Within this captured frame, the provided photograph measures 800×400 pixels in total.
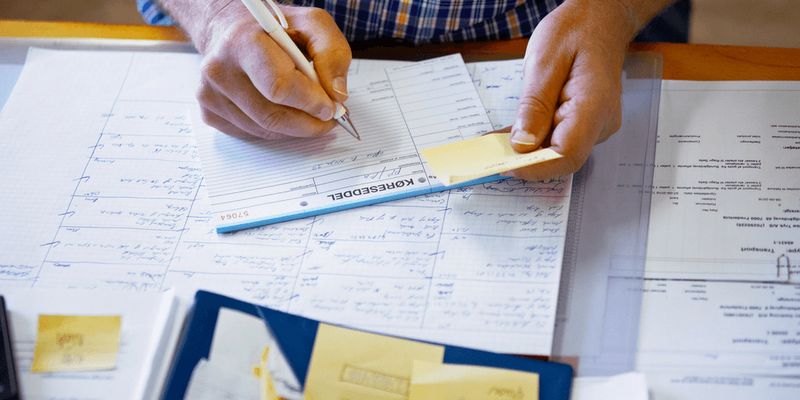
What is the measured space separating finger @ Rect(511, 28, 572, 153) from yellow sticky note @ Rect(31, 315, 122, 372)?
19.3 inches

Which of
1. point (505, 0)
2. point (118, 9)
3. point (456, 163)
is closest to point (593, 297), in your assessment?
point (456, 163)

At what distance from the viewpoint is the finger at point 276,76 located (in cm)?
66

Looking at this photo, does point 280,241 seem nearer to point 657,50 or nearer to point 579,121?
point 579,121

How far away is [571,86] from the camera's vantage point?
685 mm

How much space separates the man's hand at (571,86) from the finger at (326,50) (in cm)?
23

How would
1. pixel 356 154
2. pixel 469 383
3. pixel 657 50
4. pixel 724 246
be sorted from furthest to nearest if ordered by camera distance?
pixel 657 50 < pixel 356 154 < pixel 724 246 < pixel 469 383

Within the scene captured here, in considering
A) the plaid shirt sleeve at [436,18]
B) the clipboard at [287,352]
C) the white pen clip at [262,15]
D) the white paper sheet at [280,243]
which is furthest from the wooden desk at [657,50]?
the clipboard at [287,352]

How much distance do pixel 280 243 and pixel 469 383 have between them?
27 centimetres

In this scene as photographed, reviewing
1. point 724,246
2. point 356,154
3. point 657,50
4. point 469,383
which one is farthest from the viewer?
point 657,50

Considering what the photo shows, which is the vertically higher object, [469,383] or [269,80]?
[269,80]

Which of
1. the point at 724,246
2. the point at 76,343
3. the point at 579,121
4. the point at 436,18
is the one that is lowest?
the point at 76,343

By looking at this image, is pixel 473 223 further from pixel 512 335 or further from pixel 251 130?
pixel 251 130

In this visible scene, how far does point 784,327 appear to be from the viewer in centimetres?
56

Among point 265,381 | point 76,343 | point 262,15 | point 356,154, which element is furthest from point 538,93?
point 76,343
